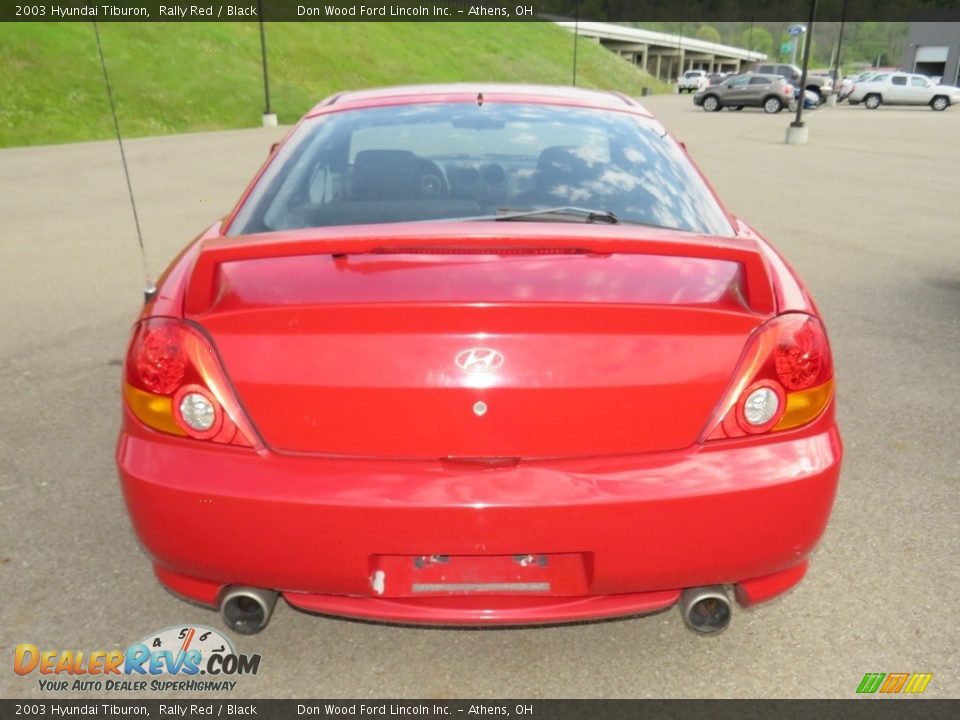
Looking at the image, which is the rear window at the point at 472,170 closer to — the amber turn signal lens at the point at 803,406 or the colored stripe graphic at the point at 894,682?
the amber turn signal lens at the point at 803,406

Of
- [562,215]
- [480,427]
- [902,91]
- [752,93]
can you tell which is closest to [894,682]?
[480,427]

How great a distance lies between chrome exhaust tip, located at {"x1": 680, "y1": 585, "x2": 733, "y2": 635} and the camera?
7.15 ft

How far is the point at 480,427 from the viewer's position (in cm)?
198

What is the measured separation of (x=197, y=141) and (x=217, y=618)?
2260 cm

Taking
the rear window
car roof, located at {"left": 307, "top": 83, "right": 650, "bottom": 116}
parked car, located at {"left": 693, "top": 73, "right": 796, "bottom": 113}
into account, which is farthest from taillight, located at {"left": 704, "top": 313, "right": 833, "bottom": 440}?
parked car, located at {"left": 693, "top": 73, "right": 796, "bottom": 113}

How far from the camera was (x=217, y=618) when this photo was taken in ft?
8.86

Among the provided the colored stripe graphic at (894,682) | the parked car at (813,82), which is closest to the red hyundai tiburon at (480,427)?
the colored stripe graphic at (894,682)

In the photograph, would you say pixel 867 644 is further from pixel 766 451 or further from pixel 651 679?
pixel 766 451

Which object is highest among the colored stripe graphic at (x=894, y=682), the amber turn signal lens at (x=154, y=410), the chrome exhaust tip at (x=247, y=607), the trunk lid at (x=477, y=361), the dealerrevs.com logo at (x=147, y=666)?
the trunk lid at (x=477, y=361)

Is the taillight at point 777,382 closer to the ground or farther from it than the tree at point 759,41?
farther from it

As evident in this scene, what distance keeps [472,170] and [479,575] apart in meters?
1.50

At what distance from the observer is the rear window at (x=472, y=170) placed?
274 cm

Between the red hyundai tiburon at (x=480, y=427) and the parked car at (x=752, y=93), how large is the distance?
133 feet

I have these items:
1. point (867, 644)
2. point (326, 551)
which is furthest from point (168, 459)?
point (867, 644)
